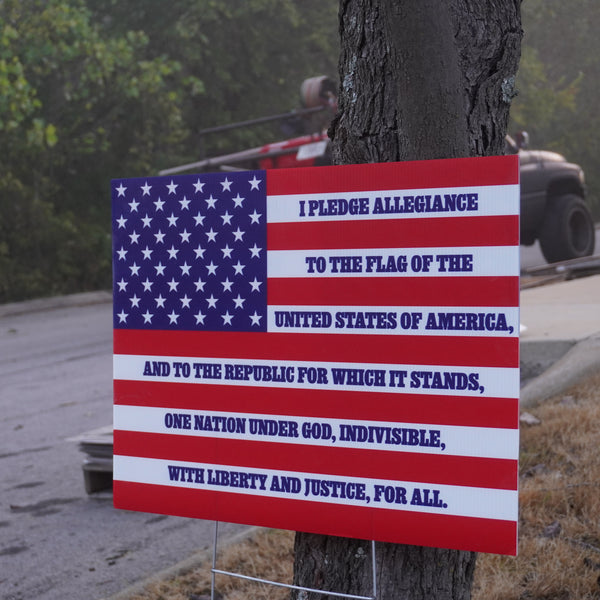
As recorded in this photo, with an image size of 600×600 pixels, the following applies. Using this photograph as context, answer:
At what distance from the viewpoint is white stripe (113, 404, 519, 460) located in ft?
7.99

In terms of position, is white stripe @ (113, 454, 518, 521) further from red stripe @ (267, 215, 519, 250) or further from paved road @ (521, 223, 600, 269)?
paved road @ (521, 223, 600, 269)

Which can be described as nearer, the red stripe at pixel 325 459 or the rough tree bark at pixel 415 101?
the red stripe at pixel 325 459

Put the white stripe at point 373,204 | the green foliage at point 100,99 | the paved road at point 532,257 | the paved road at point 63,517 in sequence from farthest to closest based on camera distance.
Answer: the paved road at point 532,257 < the green foliage at point 100,99 < the paved road at point 63,517 < the white stripe at point 373,204

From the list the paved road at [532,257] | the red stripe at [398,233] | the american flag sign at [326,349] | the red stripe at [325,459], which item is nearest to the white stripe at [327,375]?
the american flag sign at [326,349]

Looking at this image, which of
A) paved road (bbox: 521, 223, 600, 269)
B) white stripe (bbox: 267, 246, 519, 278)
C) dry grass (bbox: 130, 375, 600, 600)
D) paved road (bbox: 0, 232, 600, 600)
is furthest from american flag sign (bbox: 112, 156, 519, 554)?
paved road (bbox: 521, 223, 600, 269)

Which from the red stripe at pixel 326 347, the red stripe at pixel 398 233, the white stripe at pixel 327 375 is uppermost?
the red stripe at pixel 398 233

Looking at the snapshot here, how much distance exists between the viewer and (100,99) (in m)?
18.1

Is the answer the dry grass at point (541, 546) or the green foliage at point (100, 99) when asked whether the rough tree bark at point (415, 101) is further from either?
the green foliage at point (100, 99)

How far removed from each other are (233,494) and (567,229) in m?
12.6

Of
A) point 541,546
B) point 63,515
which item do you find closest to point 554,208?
point 63,515

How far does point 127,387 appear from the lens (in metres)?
2.90

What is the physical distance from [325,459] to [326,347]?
0.30m

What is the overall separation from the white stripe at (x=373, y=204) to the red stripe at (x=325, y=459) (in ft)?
2.03

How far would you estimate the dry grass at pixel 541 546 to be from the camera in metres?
3.40
